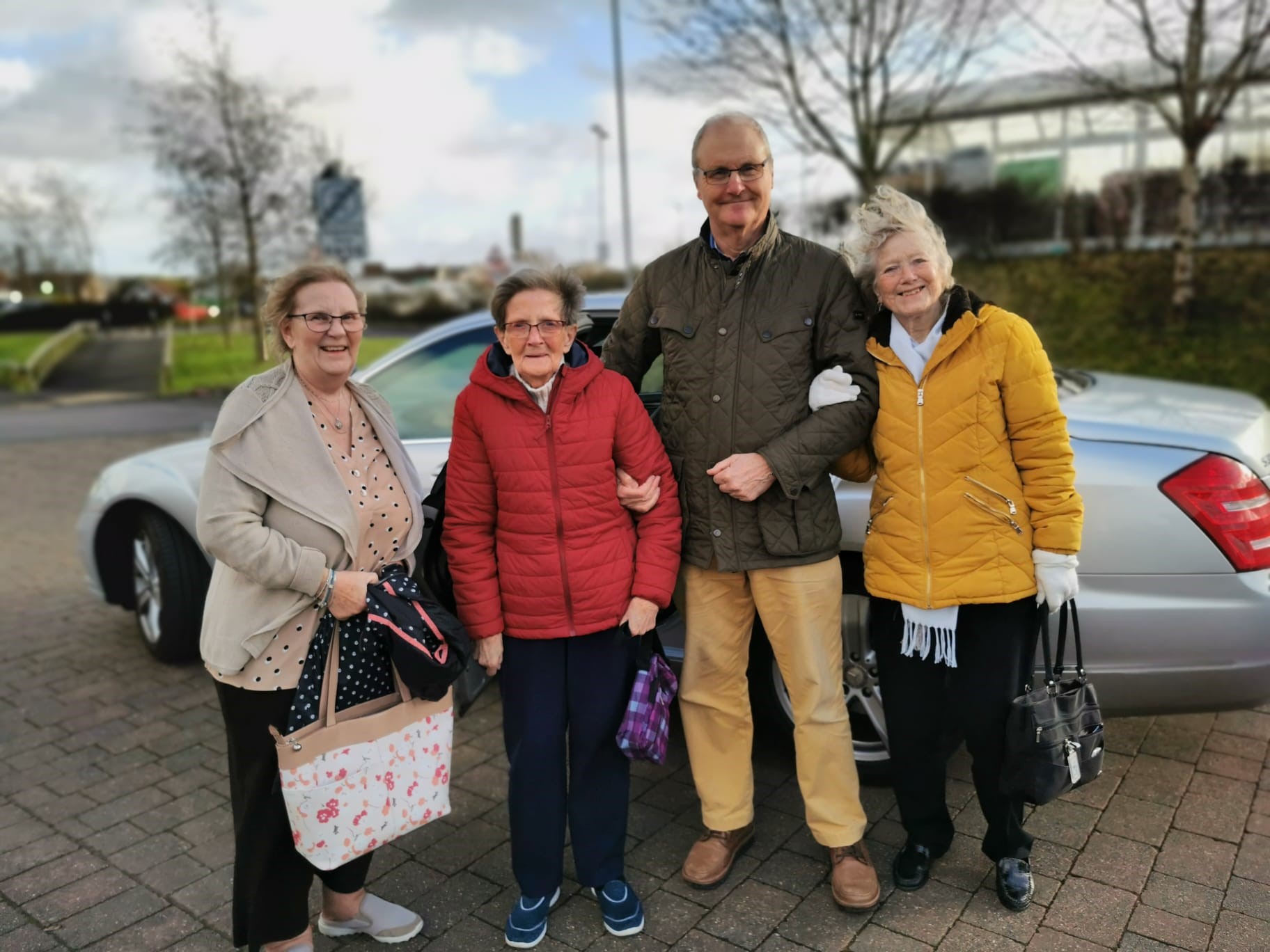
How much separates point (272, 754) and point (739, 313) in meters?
1.61

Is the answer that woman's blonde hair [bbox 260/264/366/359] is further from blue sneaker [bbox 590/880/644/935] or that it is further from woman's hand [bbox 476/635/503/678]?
blue sneaker [bbox 590/880/644/935]

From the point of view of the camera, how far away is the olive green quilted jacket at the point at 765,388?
8.36ft

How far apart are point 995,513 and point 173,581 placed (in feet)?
11.6

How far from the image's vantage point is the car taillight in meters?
2.75

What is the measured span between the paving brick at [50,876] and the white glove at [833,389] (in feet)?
8.48

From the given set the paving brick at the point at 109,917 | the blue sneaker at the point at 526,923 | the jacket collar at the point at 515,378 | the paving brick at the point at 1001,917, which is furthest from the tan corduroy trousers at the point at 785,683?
A: the paving brick at the point at 109,917

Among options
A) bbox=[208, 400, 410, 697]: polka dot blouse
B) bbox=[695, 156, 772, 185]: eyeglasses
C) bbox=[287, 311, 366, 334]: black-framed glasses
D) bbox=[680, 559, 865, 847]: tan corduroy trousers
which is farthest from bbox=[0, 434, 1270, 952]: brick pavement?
bbox=[695, 156, 772, 185]: eyeglasses

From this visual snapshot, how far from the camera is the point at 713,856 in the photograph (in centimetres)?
281

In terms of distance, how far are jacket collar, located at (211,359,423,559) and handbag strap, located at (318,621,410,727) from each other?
21 cm

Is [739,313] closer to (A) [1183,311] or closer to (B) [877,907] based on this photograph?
(B) [877,907]

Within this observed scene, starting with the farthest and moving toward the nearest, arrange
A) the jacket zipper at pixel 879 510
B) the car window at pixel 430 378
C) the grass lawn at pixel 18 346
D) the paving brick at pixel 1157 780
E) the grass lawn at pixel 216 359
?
the grass lawn at pixel 18 346
the grass lawn at pixel 216 359
the car window at pixel 430 378
the paving brick at pixel 1157 780
the jacket zipper at pixel 879 510

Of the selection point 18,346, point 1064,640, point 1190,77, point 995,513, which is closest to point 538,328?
point 995,513

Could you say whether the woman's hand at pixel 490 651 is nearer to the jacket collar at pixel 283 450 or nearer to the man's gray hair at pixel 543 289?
the jacket collar at pixel 283 450

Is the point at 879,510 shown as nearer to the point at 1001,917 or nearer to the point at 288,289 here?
the point at 1001,917
